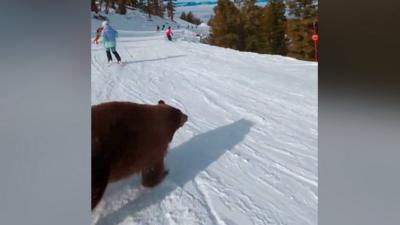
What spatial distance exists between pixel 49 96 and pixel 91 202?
1.07 feet

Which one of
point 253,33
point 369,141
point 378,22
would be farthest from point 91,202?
point 378,22

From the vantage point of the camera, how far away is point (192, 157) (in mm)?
1261

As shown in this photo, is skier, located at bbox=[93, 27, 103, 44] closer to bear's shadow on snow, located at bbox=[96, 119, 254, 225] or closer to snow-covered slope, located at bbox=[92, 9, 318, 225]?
snow-covered slope, located at bbox=[92, 9, 318, 225]

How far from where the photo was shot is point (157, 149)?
1215 millimetres

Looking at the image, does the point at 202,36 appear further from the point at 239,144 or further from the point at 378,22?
the point at 378,22

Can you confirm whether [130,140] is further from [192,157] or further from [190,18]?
[190,18]

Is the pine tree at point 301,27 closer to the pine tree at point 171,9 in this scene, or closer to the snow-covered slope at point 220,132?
the snow-covered slope at point 220,132

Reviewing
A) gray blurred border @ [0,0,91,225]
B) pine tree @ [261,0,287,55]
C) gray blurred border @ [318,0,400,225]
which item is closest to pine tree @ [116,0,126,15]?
gray blurred border @ [0,0,91,225]

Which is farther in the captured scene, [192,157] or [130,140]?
[192,157]

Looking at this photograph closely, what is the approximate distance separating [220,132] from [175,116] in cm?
16

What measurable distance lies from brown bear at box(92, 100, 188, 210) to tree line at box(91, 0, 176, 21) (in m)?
0.28

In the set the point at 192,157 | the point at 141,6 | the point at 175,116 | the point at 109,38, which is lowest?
the point at 192,157

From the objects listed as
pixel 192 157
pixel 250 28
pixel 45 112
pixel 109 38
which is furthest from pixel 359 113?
pixel 45 112

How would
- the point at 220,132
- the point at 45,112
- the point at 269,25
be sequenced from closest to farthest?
1. the point at 45,112
2. the point at 269,25
3. the point at 220,132
